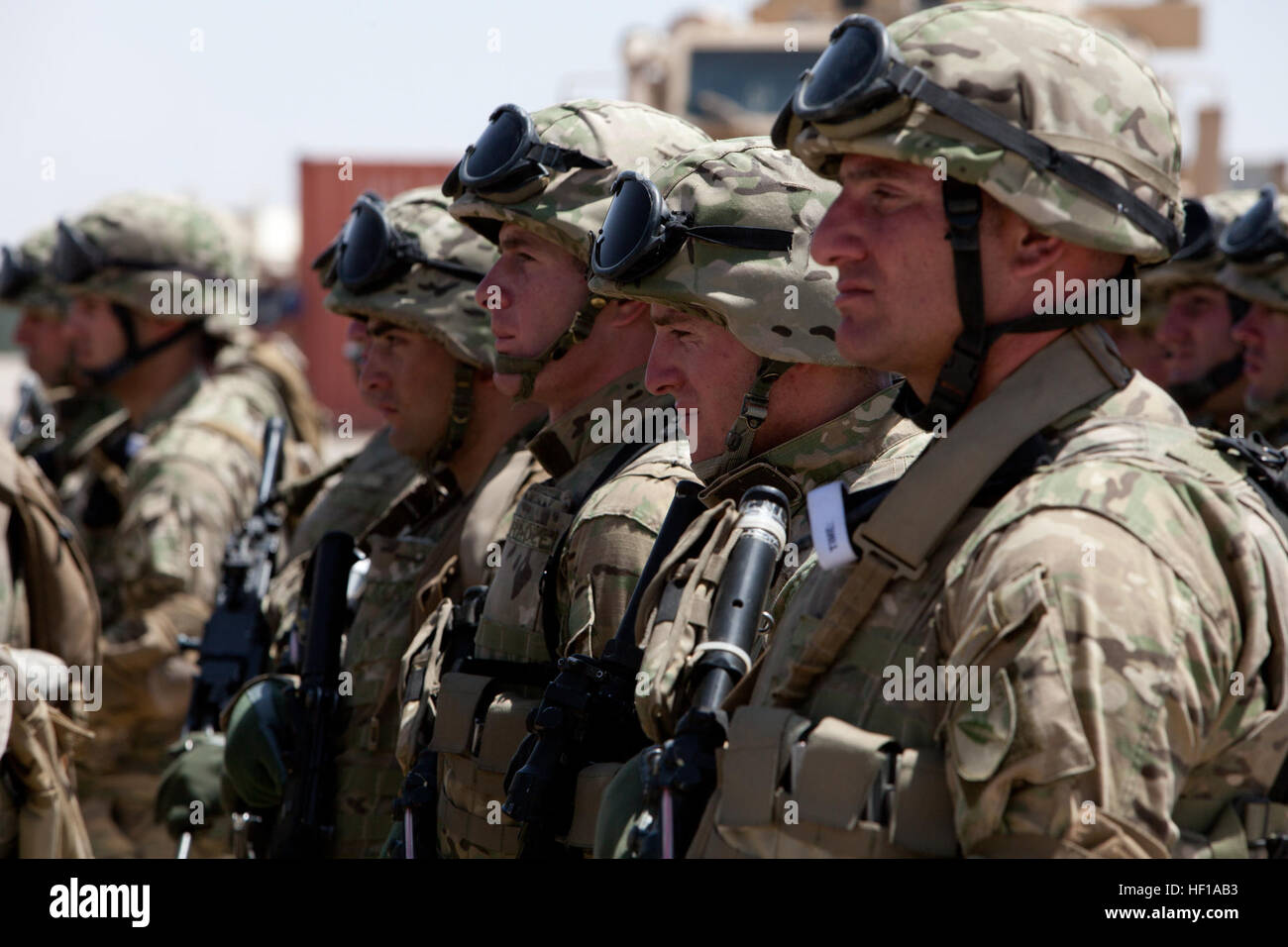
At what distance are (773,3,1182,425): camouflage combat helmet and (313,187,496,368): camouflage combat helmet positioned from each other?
2.48 meters

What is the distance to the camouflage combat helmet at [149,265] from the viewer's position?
24.7 feet

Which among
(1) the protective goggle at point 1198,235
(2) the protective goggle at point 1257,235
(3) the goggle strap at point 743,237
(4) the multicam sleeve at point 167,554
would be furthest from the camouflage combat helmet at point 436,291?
(1) the protective goggle at point 1198,235

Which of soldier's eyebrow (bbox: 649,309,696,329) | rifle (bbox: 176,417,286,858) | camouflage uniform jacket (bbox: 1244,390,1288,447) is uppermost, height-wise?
soldier's eyebrow (bbox: 649,309,696,329)

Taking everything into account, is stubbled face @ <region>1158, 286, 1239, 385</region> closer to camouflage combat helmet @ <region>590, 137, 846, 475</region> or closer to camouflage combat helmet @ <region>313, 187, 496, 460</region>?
camouflage combat helmet @ <region>313, 187, 496, 460</region>

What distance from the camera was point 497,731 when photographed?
3.51 meters

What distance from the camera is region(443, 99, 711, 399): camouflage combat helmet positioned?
4016mm

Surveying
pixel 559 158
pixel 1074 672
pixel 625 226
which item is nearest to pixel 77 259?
pixel 559 158

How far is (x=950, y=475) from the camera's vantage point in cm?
226

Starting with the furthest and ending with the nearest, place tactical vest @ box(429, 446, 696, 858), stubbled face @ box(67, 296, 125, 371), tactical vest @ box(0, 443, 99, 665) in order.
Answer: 1. stubbled face @ box(67, 296, 125, 371)
2. tactical vest @ box(0, 443, 99, 665)
3. tactical vest @ box(429, 446, 696, 858)

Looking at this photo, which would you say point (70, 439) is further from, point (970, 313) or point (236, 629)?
point (970, 313)

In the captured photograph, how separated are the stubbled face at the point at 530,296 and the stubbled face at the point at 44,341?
4.79 m

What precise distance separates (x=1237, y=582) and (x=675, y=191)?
5.80ft

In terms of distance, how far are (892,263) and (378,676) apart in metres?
2.63

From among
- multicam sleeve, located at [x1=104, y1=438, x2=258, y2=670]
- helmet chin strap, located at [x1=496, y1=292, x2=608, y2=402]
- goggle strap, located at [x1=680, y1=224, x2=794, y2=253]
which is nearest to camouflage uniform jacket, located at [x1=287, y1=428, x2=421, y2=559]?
A: multicam sleeve, located at [x1=104, y1=438, x2=258, y2=670]
